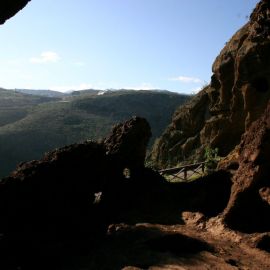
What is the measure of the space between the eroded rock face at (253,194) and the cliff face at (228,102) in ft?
20.5

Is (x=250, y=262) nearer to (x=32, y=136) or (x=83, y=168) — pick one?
(x=83, y=168)

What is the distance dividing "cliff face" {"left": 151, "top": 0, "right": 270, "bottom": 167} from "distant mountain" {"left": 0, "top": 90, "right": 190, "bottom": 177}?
169 feet

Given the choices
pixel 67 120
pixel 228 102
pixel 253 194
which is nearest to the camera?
pixel 253 194

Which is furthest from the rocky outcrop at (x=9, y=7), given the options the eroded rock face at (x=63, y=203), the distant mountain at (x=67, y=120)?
the distant mountain at (x=67, y=120)

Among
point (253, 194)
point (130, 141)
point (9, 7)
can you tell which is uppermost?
point (9, 7)

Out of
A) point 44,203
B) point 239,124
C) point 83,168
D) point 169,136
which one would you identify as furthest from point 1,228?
point 169,136

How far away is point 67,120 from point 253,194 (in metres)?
108

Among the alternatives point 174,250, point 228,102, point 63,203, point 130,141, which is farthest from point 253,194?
point 228,102

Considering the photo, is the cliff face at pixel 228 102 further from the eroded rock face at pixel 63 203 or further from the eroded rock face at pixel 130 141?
the eroded rock face at pixel 63 203

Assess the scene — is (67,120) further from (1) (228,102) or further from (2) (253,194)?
(2) (253,194)

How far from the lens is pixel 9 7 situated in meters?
12.4

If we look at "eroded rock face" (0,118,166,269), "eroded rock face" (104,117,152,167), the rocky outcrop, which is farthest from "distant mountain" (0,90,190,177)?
the rocky outcrop

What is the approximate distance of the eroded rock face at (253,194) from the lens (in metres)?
12.5

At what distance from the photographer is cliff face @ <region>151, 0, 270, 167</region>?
26406 millimetres
